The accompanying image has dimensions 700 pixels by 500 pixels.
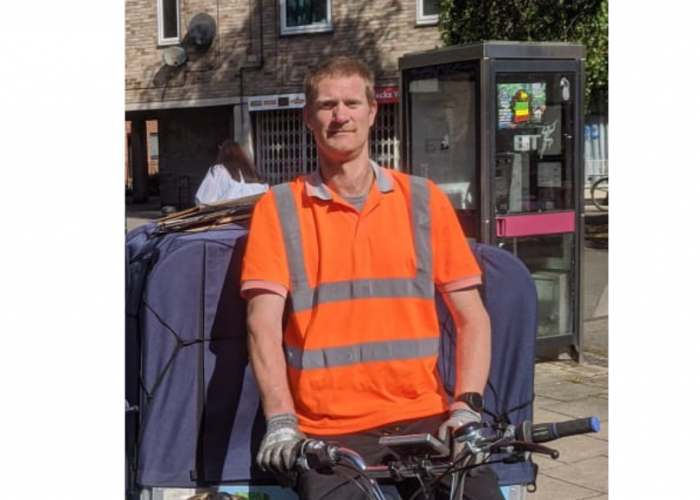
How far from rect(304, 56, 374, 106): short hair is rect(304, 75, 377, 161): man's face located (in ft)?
0.03

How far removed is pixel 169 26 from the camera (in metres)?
17.9

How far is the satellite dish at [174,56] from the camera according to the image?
1861 centimetres

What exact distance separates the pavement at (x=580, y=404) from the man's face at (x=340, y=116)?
7.82 feet

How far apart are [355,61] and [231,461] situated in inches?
45.7

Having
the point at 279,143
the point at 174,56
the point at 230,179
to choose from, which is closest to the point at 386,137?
the point at 279,143

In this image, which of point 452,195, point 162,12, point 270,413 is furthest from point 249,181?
point 162,12

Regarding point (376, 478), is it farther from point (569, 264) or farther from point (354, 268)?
point (569, 264)

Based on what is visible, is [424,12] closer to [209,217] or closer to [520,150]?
[520,150]

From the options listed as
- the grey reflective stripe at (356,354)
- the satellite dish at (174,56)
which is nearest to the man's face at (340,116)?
the grey reflective stripe at (356,354)

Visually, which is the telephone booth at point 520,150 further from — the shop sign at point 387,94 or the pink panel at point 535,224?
the shop sign at point 387,94

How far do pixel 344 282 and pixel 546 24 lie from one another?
8.59 meters

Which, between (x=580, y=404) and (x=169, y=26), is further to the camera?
(x=169, y=26)

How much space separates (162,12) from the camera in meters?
15.8

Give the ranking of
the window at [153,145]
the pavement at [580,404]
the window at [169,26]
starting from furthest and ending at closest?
1. the window at [153,145]
2. the window at [169,26]
3. the pavement at [580,404]
